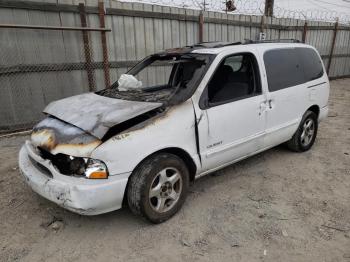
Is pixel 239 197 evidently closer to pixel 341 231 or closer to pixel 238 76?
pixel 341 231

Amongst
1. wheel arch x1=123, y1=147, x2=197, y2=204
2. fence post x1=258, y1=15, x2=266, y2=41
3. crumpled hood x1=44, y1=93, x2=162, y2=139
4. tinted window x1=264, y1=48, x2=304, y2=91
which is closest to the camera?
crumpled hood x1=44, y1=93, x2=162, y2=139

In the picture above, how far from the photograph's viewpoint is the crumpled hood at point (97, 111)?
273 centimetres

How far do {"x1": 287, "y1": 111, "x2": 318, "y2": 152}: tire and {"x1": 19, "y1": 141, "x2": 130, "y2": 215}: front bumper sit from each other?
9.94ft

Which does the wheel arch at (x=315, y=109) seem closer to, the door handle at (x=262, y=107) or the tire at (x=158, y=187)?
the door handle at (x=262, y=107)

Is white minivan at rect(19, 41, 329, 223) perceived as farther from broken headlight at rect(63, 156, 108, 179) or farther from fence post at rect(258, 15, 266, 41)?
fence post at rect(258, 15, 266, 41)

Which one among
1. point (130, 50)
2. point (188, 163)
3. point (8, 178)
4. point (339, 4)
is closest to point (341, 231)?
point (188, 163)

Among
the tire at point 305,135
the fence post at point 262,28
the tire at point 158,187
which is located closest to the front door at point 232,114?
the tire at point 158,187

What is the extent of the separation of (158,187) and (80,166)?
0.77 metres

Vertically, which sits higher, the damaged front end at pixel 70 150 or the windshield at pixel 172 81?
the windshield at pixel 172 81

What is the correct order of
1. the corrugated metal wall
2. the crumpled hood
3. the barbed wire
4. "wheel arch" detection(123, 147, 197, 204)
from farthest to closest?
the barbed wire, the corrugated metal wall, "wheel arch" detection(123, 147, 197, 204), the crumpled hood

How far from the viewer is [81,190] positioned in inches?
101

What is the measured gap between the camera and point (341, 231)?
2893mm

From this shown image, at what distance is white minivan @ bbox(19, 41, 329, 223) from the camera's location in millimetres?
2639

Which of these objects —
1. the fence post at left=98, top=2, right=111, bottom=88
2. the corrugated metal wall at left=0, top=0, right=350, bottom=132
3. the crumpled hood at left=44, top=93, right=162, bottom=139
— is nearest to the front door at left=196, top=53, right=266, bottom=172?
the crumpled hood at left=44, top=93, right=162, bottom=139
